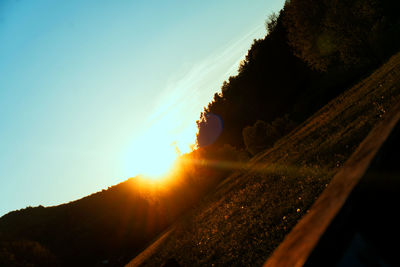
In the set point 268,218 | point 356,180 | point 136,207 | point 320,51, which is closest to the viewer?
point 356,180

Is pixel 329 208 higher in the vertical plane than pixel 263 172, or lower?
higher

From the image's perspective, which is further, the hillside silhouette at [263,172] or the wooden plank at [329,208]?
the hillside silhouette at [263,172]

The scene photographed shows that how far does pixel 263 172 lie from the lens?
1800cm

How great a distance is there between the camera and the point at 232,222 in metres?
12.2

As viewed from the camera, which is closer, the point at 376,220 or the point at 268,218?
the point at 376,220

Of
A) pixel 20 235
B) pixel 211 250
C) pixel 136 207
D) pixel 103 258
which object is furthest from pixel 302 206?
pixel 20 235

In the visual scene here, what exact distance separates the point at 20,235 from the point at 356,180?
62.2 meters

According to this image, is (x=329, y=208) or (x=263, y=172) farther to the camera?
(x=263, y=172)

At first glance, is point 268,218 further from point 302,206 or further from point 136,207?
point 136,207

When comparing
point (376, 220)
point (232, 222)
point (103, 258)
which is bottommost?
point (103, 258)

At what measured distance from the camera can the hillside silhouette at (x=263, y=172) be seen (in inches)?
399

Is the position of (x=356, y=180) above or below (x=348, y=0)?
below

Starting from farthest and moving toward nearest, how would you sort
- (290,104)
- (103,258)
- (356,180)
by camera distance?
1. (290,104)
2. (103,258)
3. (356,180)

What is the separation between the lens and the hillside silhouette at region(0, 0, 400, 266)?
1014 centimetres
